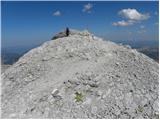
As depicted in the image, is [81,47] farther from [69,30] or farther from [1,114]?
[1,114]

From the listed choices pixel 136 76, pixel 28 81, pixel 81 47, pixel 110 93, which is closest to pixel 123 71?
pixel 136 76

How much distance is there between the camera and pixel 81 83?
32.3 feet

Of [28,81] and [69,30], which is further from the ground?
[69,30]

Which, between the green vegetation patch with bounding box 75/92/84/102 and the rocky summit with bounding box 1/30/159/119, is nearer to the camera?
the rocky summit with bounding box 1/30/159/119

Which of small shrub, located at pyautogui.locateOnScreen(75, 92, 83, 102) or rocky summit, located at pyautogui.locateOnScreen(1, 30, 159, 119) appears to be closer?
rocky summit, located at pyautogui.locateOnScreen(1, 30, 159, 119)

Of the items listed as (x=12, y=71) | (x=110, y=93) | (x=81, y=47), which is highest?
(x=81, y=47)

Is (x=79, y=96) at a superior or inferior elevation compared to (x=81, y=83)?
inferior

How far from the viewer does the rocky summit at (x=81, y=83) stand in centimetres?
895

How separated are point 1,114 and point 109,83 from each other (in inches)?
151

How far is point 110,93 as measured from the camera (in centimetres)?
941

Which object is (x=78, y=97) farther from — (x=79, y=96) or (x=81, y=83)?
(x=81, y=83)

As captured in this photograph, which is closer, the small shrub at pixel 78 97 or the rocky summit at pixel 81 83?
the rocky summit at pixel 81 83

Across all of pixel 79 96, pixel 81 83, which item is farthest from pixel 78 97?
pixel 81 83

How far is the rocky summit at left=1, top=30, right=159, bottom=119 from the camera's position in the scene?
8.95m
